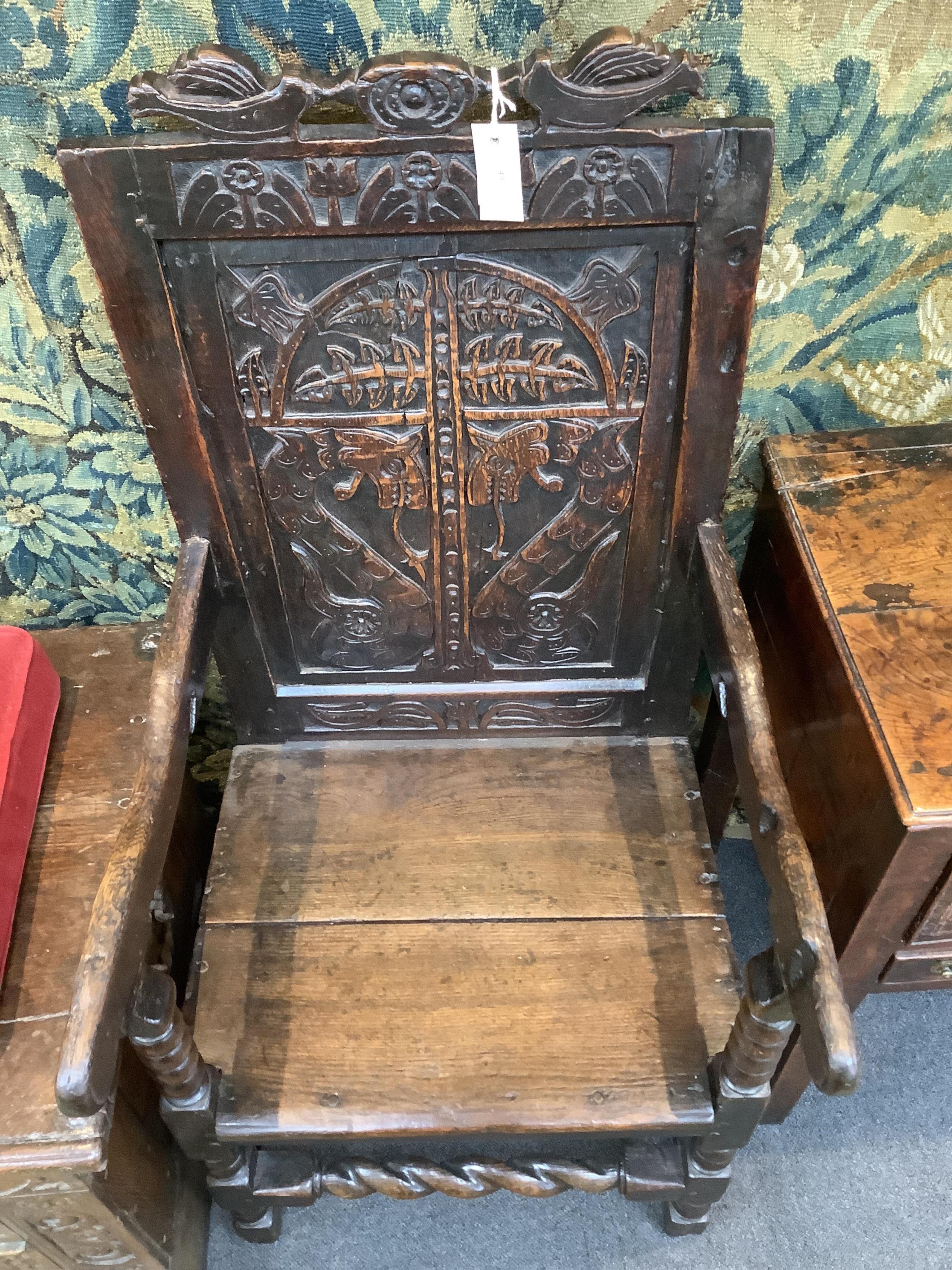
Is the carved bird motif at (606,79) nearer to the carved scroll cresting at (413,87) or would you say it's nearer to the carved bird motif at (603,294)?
the carved scroll cresting at (413,87)

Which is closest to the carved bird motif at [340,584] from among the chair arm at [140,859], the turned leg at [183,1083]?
the chair arm at [140,859]

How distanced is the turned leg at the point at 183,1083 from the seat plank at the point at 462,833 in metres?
0.19

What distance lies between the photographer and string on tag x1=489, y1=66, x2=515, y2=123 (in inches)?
28.9

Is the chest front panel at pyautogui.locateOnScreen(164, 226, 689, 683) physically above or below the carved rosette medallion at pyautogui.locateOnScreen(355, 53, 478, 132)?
below

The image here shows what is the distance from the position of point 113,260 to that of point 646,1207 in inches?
53.6

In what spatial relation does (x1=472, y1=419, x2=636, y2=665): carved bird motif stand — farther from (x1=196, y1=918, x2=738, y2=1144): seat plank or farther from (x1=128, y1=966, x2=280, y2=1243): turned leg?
(x1=128, y1=966, x2=280, y2=1243): turned leg

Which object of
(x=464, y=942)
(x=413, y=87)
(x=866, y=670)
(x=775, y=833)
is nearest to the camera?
(x=413, y=87)

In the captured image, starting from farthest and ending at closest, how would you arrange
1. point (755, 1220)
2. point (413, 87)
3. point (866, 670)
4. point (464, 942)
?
point (755, 1220) → point (464, 942) → point (866, 670) → point (413, 87)

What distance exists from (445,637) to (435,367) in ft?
1.11

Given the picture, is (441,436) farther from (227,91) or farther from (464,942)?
(464,942)

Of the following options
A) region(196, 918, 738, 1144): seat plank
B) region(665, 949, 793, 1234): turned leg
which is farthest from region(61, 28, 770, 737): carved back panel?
region(665, 949, 793, 1234): turned leg

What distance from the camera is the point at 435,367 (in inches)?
36.0

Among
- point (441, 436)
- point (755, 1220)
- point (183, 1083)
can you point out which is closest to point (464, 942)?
point (183, 1083)

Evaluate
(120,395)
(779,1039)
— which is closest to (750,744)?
(779,1039)
